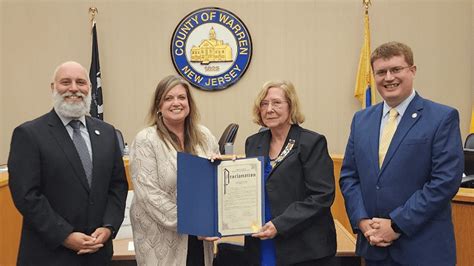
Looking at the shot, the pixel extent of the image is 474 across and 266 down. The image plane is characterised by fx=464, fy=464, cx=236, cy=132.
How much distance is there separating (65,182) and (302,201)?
1.04 metres

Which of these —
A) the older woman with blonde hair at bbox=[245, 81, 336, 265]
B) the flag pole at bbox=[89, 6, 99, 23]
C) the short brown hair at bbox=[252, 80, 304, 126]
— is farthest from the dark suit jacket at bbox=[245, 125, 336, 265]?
the flag pole at bbox=[89, 6, 99, 23]

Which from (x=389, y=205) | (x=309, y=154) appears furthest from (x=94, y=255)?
(x=389, y=205)

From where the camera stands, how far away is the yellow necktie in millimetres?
1962

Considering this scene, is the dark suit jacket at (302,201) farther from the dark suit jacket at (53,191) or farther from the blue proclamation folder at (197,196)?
the dark suit jacket at (53,191)

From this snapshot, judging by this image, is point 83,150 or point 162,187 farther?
point 162,187

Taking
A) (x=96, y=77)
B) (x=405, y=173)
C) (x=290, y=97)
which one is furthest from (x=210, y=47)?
(x=405, y=173)

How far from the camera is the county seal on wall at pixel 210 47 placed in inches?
264

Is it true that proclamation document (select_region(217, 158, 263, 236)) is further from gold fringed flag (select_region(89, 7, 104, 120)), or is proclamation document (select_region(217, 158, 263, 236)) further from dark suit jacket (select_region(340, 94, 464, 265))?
gold fringed flag (select_region(89, 7, 104, 120))

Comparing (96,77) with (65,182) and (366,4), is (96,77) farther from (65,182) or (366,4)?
(65,182)

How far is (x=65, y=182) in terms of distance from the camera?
1.96m

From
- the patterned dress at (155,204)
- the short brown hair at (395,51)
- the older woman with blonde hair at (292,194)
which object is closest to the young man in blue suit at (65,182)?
the patterned dress at (155,204)

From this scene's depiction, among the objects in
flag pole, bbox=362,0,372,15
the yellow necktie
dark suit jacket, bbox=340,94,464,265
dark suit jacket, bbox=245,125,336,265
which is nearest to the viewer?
dark suit jacket, bbox=340,94,464,265

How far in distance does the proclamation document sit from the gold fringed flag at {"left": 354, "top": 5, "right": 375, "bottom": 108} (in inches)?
183

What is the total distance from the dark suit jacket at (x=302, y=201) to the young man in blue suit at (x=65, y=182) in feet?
2.43
